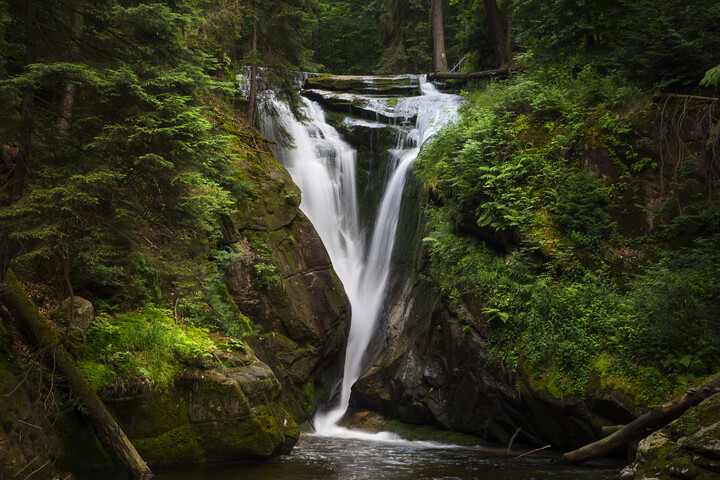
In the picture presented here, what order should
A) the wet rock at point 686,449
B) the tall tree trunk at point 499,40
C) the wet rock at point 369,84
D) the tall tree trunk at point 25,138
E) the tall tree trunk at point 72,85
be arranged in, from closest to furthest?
the wet rock at point 686,449 < the tall tree trunk at point 25,138 < the tall tree trunk at point 72,85 < the tall tree trunk at point 499,40 < the wet rock at point 369,84

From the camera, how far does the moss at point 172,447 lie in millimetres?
7074

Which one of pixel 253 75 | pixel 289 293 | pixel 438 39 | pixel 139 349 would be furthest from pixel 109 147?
pixel 438 39

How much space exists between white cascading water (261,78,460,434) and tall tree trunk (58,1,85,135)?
28.7 ft

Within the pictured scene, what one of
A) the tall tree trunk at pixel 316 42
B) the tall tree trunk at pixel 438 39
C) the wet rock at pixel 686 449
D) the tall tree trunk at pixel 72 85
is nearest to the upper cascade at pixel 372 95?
the tall tree trunk at pixel 438 39

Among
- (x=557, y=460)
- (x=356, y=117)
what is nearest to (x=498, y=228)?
(x=557, y=460)

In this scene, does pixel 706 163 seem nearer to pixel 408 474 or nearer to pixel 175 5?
pixel 408 474

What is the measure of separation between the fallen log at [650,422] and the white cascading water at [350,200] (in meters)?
6.83

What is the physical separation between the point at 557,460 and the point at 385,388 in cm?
473

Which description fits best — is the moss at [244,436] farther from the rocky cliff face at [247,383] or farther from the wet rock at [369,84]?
the wet rock at [369,84]

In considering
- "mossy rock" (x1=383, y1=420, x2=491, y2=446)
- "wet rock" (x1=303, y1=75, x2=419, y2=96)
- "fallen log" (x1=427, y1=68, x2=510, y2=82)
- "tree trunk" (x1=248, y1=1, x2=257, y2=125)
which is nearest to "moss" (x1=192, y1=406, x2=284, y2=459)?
"mossy rock" (x1=383, y1=420, x2=491, y2=446)

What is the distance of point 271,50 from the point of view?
15.5 m

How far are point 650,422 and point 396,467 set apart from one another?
3.67m

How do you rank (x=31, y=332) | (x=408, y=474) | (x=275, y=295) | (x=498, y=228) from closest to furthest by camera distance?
(x=31, y=332)
(x=408, y=474)
(x=498, y=228)
(x=275, y=295)

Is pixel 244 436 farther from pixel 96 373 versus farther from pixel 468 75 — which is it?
pixel 468 75
